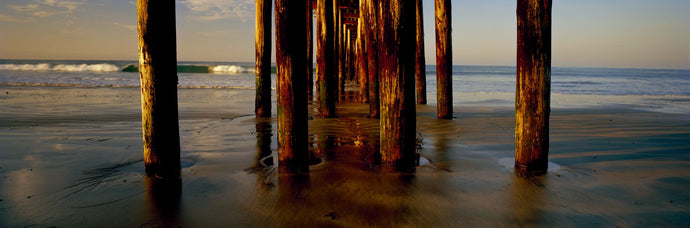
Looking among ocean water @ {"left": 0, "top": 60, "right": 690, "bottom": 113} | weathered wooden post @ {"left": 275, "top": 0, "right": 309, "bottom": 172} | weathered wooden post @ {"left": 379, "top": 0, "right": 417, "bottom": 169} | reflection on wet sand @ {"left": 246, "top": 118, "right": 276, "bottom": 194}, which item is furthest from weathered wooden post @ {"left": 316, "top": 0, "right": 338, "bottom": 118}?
ocean water @ {"left": 0, "top": 60, "right": 690, "bottom": 113}

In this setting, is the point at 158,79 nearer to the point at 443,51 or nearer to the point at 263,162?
the point at 263,162

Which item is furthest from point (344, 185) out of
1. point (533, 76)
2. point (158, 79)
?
point (533, 76)

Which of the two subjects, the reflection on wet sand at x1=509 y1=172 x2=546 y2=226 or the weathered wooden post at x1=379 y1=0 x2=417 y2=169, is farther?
the weathered wooden post at x1=379 y1=0 x2=417 y2=169

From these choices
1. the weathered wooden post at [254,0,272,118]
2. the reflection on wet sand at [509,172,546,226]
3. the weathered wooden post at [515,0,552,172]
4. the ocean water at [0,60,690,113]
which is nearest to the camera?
the reflection on wet sand at [509,172,546,226]

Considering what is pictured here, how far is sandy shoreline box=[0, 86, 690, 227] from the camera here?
2.46 meters

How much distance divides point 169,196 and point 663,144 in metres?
5.30

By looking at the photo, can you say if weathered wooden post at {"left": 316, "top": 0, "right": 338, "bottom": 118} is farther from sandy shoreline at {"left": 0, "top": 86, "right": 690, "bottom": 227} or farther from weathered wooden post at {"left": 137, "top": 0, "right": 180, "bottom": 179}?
weathered wooden post at {"left": 137, "top": 0, "right": 180, "bottom": 179}

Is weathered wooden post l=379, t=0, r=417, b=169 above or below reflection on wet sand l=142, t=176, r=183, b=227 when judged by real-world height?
above

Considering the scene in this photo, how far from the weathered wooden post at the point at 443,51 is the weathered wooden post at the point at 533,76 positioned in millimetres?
2974

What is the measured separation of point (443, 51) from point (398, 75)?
3420 millimetres

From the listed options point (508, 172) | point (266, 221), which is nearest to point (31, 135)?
point (266, 221)

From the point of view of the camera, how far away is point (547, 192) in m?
2.93

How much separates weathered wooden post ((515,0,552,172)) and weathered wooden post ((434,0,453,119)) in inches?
117

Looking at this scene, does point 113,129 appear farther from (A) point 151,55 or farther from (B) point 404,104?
(B) point 404,104
